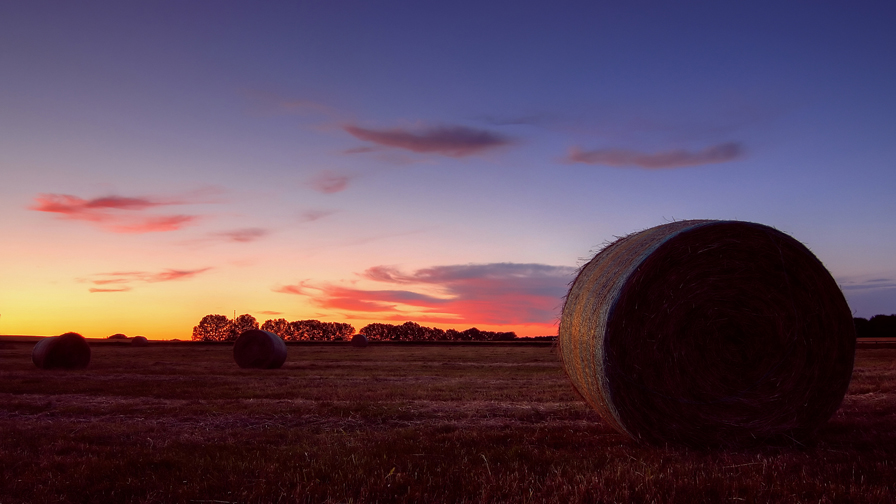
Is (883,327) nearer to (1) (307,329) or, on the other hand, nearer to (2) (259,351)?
(2) (259,351)

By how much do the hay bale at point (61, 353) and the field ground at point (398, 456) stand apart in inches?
637

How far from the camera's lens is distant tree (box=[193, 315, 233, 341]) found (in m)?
114

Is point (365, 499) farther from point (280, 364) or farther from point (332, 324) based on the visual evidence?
point (332, 324)

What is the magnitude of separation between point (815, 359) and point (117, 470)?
30.9 ft

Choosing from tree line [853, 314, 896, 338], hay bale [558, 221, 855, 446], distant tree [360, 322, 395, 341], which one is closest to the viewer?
hay bale [558, 221, 855, 446]

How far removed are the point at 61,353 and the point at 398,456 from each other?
1048 inches

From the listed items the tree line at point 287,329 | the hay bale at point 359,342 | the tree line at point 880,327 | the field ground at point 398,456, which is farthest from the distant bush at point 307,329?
the field ground at point 398,456

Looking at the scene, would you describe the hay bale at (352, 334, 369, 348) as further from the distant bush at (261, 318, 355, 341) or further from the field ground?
the distant bush at (261, 318, 355, 341)

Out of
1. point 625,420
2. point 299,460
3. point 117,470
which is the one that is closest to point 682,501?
point 625,420

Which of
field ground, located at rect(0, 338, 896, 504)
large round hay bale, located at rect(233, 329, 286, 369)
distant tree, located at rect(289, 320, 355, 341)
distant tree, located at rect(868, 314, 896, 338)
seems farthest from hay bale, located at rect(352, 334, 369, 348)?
distant tree, located at rect(868, 314, 896, 338)

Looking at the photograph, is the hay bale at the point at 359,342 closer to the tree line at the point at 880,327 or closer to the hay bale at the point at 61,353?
the hay bale at the point at 61,353

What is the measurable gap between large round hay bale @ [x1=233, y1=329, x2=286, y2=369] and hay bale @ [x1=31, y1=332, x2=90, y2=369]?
727 centimetres

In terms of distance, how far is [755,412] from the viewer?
27.2 ft

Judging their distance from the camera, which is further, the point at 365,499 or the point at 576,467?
the point at 576,467
